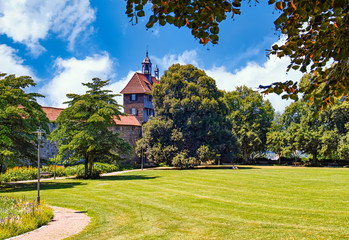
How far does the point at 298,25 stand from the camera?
4.88 meters

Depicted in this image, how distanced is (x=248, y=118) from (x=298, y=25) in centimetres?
5709

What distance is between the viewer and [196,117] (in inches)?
1662

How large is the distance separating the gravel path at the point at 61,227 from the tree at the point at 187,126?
2804cm

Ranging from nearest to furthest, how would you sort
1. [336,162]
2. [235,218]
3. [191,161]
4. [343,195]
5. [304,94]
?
[304,94] → [235,218] → [343,195] → [191,161] → [336,162]

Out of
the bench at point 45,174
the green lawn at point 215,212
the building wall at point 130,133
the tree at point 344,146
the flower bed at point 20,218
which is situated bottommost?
the green lawn at point 215,212

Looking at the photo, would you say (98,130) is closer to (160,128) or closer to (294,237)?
(160,128)

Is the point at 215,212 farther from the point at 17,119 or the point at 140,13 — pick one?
the point at 17,119

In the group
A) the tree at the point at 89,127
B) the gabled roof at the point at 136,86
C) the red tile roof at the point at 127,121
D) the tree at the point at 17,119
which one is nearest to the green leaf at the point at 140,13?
the tree at the point at 17,119

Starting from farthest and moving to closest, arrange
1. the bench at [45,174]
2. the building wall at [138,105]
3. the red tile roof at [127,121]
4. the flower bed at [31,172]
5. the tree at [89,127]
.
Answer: the building wall at [138,105], the red tile roof at [127,121], the bench at [45,174], the flower bed at [31,172], the tree at [89,127]

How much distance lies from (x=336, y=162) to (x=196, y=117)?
97.2 ft

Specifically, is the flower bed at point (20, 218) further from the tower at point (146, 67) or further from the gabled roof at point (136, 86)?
the tower at point (146, 67)

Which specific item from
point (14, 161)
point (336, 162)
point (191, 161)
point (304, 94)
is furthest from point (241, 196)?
point (336, 162)

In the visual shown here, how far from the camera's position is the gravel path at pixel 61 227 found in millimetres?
9195

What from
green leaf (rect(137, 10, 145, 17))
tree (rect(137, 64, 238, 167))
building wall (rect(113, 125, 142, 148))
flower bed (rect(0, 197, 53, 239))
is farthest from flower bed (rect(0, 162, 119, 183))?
green leaf (rect(137, 10, 145, 17))
